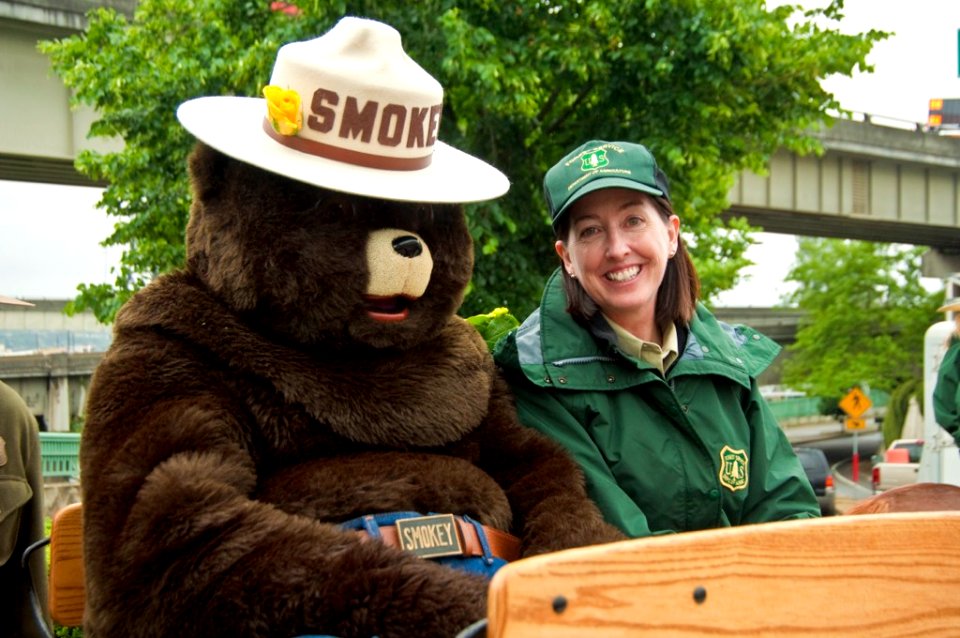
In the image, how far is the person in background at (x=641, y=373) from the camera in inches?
112

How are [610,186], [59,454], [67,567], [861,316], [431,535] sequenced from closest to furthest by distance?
1. [431,535]
2. [610,186]
3. [67,567]
4. [59,454]
5. [861,316]

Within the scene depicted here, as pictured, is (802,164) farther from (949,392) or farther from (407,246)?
(407,246)

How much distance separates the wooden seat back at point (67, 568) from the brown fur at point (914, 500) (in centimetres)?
205

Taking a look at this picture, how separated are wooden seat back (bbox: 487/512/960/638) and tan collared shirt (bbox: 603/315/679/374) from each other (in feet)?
4.08

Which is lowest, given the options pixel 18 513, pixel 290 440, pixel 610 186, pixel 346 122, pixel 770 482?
pixel 18 513

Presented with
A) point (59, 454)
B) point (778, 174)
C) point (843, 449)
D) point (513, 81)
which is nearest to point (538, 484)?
point (513, 81)

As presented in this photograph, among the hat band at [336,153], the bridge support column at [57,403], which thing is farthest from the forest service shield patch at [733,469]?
the bridge support column at [57,403]

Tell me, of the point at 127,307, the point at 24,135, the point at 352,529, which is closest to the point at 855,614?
the point at 352,529

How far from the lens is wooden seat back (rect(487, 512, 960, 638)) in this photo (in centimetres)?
138

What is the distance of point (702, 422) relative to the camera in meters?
2.92

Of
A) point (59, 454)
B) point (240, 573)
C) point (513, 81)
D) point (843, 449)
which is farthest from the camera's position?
point (843, 449)

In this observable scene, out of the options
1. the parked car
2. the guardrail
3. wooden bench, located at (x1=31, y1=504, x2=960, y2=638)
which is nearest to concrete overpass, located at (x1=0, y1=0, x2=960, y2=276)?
the guardrail

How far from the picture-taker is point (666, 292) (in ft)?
10.2

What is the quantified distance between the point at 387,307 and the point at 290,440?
381mm
